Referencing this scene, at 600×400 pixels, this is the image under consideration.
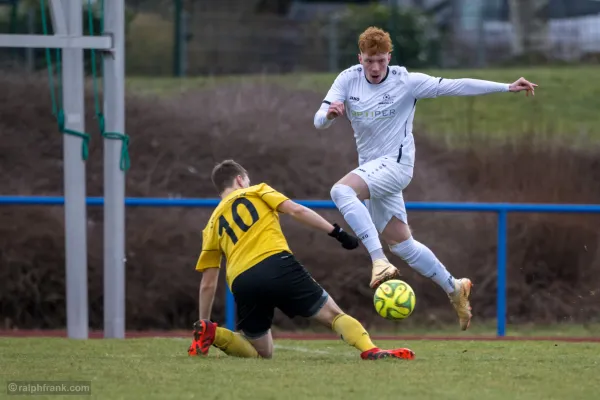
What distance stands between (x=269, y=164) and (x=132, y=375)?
8444 millimetres

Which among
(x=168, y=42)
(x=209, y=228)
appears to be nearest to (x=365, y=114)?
(x=209, y=228)

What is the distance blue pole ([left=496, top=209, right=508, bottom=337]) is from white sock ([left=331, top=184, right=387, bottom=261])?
315cm

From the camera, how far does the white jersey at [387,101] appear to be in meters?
8.99

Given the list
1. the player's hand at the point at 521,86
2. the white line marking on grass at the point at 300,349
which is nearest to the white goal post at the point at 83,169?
the white line marking on grass at the point at 300,349

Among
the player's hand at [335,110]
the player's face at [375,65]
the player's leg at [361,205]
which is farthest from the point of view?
the player's face at [375,65]

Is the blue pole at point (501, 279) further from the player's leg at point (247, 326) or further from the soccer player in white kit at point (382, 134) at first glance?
the player's leg at point (247, 326)

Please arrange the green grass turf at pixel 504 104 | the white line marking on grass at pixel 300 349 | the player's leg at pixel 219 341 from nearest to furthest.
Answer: the player's leg at pixel 219 341 < the white line marking on grass at pixel 300 349 < the green grass turf at pixel 504 104

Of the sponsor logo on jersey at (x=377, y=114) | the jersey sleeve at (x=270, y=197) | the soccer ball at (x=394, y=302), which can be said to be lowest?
the soccer ball at (x=394, y=302)

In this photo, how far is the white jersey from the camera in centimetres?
899

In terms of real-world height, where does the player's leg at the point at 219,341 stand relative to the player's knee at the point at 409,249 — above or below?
below

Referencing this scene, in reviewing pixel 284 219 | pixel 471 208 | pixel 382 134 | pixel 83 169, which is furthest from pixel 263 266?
pixel 284 219

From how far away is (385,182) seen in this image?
8.93m

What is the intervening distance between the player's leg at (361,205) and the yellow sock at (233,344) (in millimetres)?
1039

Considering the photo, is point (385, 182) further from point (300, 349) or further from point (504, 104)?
point (504, 104)
